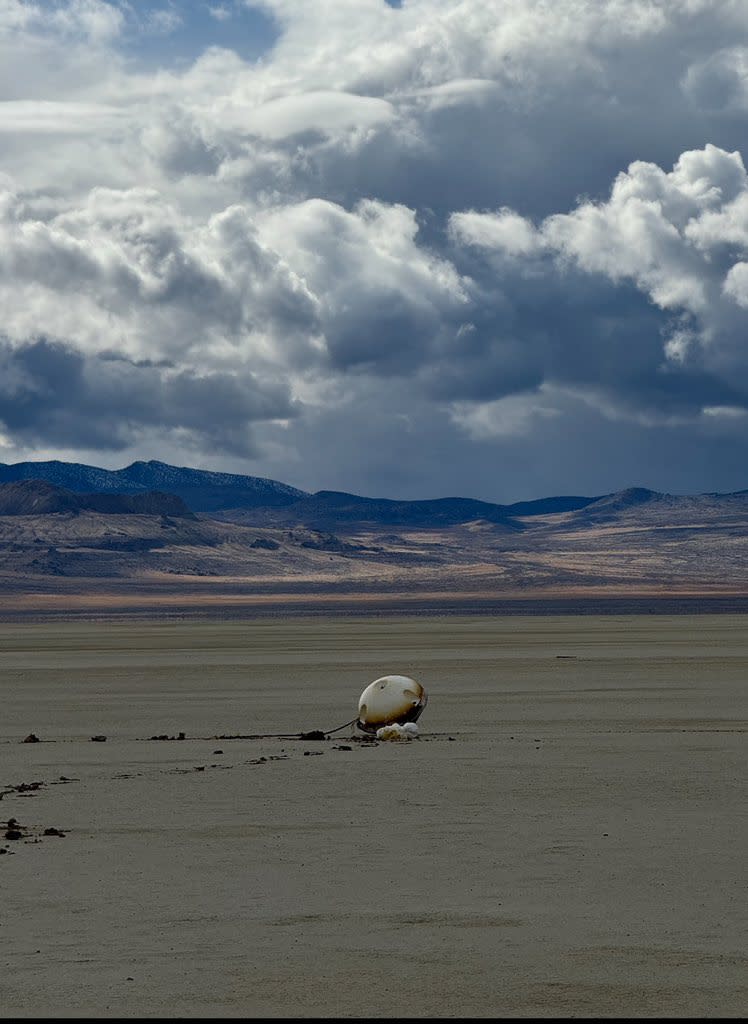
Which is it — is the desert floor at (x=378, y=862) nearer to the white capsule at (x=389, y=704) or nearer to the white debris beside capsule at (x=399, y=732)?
the white debris beside capsule at (x=399, y=732)

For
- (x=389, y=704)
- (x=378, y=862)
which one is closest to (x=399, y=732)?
(x=389, y=704)

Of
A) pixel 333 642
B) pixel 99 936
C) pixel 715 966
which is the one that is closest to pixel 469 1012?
pixel 715 966

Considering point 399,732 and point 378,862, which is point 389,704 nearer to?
point 399,732

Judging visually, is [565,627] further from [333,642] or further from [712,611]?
[712,611]

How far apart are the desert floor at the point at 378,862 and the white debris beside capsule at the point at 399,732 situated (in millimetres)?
391

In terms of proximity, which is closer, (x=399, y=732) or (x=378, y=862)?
(x=378, y=862)

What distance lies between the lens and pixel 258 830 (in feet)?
55.5

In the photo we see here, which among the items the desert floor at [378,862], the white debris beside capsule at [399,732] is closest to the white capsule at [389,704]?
the white debris beside capsule at [399,732]

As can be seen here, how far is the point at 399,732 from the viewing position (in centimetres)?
2619

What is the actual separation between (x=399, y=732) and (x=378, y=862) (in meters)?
11.4

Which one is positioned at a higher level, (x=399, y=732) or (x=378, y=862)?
(x=378, y=862)

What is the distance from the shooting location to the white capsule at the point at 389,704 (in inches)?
1060

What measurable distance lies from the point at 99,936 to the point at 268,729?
→ 55.7 ft

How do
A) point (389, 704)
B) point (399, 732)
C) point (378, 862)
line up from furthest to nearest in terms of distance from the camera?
point (389, 704)
point (399, 732)
point (378, 862)
